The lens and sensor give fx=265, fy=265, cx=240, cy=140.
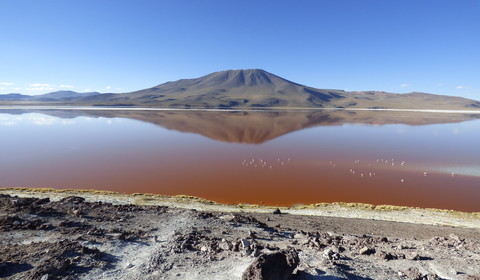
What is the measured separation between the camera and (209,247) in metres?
9.23

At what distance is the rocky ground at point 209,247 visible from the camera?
25.3 feet

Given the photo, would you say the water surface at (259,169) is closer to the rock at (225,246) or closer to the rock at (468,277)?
the rock at (225,246)

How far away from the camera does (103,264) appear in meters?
8.08

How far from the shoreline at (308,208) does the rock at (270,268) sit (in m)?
9.70

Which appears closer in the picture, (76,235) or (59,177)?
(76,235)

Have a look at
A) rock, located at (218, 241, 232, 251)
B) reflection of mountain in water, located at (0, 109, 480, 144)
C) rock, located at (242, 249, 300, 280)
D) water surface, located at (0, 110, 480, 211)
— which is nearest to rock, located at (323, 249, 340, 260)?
rock, located at (242, 249, 300, 280)

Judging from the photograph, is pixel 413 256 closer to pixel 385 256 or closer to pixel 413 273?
pixel 385 256

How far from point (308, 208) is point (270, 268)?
11812 mm

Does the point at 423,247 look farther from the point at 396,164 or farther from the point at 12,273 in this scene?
the point at 396,164

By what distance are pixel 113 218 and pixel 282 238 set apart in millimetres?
8090

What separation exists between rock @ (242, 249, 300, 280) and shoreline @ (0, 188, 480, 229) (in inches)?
382

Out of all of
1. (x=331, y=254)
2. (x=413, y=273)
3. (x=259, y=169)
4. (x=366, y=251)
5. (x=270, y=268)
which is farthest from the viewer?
(x=259, y=169)

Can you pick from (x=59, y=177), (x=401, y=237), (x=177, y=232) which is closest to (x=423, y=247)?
(x=401, y=237)

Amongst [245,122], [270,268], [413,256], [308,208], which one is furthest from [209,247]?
[245,122]
